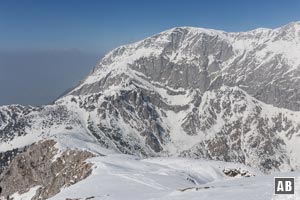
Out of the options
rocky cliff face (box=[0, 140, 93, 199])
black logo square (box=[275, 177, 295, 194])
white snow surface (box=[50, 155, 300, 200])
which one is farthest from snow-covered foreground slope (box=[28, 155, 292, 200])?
rocky cliff face (box=[0, 140, 93, 199])

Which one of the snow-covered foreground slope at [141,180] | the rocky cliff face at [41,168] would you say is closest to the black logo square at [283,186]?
the snow-covered foreground slope at [141,180]

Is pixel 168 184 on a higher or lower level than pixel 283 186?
lower

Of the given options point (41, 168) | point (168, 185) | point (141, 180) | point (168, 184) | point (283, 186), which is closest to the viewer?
point (283, 186)

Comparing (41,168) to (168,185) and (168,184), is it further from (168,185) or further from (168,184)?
(168,185)

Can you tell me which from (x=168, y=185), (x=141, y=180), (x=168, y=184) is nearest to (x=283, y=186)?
(x=168, y=185)

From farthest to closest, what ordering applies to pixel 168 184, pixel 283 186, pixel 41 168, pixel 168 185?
pixel 41 168 < pixel 168 184 < pixel 168 185 < pixel 283 186

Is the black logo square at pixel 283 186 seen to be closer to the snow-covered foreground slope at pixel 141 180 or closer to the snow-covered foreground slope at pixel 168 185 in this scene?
the snow-covered foreground slope at pixel 168 185

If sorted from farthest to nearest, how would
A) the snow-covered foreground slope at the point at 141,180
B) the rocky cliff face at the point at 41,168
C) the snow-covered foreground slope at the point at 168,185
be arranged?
the rocky cliff face at the point at 41,168 < the snow-covered foreground slope at the point at 141,180 < the snow-covered foreground slope at the point at 168,185

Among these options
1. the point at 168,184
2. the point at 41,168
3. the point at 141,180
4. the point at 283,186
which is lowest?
the point at 41,168

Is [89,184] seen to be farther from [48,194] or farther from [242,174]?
[48,194]

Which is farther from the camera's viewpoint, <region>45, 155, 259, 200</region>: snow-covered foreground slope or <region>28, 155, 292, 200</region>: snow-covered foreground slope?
<region>45, 155, 259, 200</region>: snow-covered foreground slope

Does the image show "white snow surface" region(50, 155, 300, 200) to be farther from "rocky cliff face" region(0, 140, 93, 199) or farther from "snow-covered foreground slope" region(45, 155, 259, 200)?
"rocky cliff face" region(0, 140, 93, 199)
